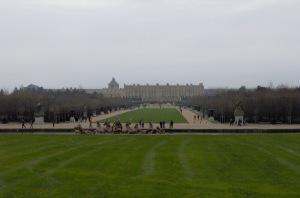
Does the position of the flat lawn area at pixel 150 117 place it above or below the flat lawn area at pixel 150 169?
above

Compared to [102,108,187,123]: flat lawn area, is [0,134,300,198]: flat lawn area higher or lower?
lower

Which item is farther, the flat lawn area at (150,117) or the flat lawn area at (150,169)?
the flat lawn area at (150,117)

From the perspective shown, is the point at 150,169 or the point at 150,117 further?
the point at 150,117

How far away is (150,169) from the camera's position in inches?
882

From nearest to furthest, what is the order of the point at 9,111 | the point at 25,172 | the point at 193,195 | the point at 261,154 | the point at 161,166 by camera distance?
the point at 193,195 → the point at 25,172 → the point at 161,166 → the point at 261,154 → the point at 9,111

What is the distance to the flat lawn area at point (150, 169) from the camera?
52.7 feet

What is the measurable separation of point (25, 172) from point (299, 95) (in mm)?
60396

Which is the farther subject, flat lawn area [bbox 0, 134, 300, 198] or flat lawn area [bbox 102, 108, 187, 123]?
flat lawn area [bbox 102, 108, 187, 123]

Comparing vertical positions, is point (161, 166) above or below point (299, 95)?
below

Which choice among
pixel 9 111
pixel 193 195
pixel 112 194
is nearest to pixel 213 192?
pixel 193 195

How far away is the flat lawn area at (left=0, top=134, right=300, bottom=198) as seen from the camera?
16062mm

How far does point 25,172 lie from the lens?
826 inches

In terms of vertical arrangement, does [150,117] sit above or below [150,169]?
above

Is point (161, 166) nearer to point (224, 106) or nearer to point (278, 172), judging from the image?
point (278, 172)
